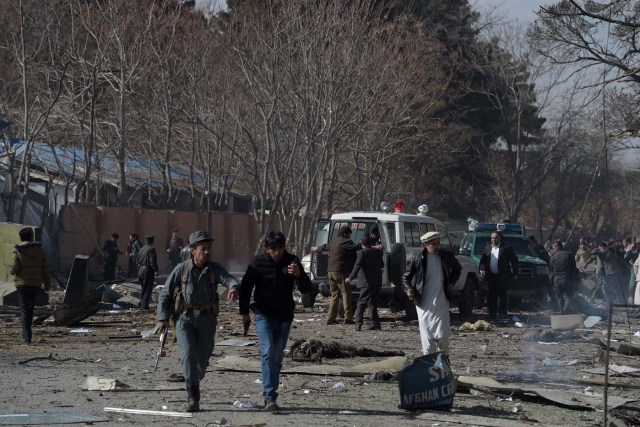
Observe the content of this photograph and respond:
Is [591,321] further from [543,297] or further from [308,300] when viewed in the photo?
[308,300]

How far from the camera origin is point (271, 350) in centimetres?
970

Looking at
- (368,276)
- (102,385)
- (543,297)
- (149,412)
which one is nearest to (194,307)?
(149,412)

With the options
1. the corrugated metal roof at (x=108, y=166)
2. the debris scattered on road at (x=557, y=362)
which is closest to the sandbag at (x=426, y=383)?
the debris scattered on road at (x=557, y=362)

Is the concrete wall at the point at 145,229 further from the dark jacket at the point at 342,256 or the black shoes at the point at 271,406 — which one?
the black shoes at the point at 271,406

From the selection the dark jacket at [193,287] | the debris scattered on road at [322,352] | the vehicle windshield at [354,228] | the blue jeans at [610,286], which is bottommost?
the debris scattered on road at [322,352]

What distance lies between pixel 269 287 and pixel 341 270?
9435 mm

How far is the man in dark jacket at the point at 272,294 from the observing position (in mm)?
9742

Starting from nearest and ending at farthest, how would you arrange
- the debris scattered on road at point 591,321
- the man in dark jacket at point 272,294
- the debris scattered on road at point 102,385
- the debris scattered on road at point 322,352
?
the man in dark jacket at point 272,294, the debris scattered on road at point 102,385, the debris scattered on road at point 322,352, the debris scattered on road at point 591,321

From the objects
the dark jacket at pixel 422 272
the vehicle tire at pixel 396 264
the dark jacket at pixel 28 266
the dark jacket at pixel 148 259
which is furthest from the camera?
the dark jacket at pixel 148 259

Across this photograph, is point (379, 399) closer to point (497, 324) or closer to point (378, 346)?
point (378, 346)

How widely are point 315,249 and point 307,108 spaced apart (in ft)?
41.5

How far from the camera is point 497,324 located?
20469 mm

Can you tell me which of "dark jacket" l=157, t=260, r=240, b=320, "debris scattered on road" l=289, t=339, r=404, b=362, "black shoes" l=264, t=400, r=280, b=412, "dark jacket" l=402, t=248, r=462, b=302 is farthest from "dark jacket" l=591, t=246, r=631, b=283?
"dark jacket" l=157, t=260, r=240, b=320

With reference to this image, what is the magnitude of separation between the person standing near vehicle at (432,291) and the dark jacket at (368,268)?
6.99m
